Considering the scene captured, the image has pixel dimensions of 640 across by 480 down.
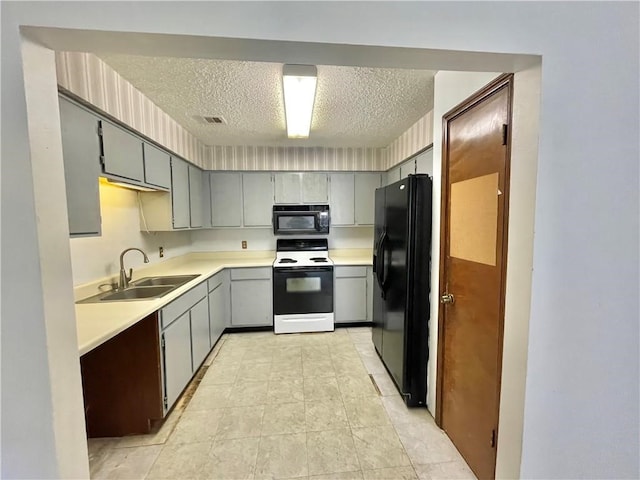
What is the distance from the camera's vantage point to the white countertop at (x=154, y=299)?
53.1 inches

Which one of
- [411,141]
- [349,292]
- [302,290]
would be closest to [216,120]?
[411,141]

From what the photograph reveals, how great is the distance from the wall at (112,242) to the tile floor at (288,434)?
3.83 feet

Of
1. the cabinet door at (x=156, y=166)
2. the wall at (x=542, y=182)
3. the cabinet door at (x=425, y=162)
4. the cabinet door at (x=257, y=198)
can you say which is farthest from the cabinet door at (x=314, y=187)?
the wall at (x=542, y=182)

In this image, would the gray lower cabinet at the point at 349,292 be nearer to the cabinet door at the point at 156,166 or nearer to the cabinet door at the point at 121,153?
the cabinet door at the point at 156,166

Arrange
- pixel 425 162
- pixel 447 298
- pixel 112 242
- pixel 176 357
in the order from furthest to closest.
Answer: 1. pixel 425 162
2. pixel 112 242
3. pixel 176 357
4. pixel 447 298

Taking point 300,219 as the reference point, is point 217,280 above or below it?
below

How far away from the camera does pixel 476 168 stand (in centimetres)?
144

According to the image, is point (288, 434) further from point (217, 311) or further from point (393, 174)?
point (393, 174)

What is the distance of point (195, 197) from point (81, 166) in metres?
1.80

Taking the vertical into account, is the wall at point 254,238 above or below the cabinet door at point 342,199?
below

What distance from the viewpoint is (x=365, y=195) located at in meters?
3.75

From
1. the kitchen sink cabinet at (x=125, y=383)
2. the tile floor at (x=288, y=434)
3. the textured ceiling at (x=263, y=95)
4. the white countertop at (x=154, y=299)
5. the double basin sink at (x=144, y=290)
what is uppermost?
the textured ceiling at (x=263, y=95)

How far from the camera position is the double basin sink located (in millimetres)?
1980

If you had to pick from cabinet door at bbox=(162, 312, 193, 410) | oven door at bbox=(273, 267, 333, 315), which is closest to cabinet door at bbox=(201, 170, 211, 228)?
oven door at bbox=(273, 267, 333, 315)
